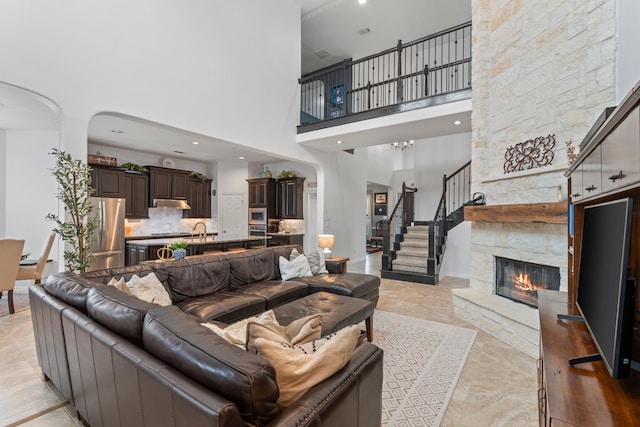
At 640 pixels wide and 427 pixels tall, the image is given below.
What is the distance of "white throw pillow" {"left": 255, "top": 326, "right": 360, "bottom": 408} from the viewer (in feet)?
3.61

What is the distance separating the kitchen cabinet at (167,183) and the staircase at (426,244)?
528 cm

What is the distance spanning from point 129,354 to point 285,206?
669cm

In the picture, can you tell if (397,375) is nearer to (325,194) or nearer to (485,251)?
(485,251)

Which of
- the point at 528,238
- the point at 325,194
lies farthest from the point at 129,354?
the point at 325,194

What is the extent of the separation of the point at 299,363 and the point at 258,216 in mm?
7139

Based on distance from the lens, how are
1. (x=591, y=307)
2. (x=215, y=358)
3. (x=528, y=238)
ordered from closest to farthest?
(x=215, y=358) < (x=591, y=307) < (x=528, y=238)

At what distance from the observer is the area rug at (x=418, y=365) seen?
6.76 ft

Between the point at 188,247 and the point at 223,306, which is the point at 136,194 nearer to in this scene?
the point at 188,247

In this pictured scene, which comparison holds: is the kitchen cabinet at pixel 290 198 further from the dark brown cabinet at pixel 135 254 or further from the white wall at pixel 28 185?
the white wall at pixel 28 185

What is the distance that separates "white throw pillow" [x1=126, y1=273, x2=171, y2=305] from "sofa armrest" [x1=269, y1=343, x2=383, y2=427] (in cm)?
196

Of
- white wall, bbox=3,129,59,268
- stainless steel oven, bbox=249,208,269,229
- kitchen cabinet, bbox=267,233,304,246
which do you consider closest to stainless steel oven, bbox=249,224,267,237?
stainless steel oven, bbox=249,208,269,229

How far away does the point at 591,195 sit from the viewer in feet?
4.52

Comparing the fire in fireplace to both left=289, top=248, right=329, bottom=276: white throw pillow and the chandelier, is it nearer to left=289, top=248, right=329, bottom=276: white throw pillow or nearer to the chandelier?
left=289, top=248, right=329, bottom=276: white throw pillow

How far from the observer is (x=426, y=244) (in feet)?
21.8
